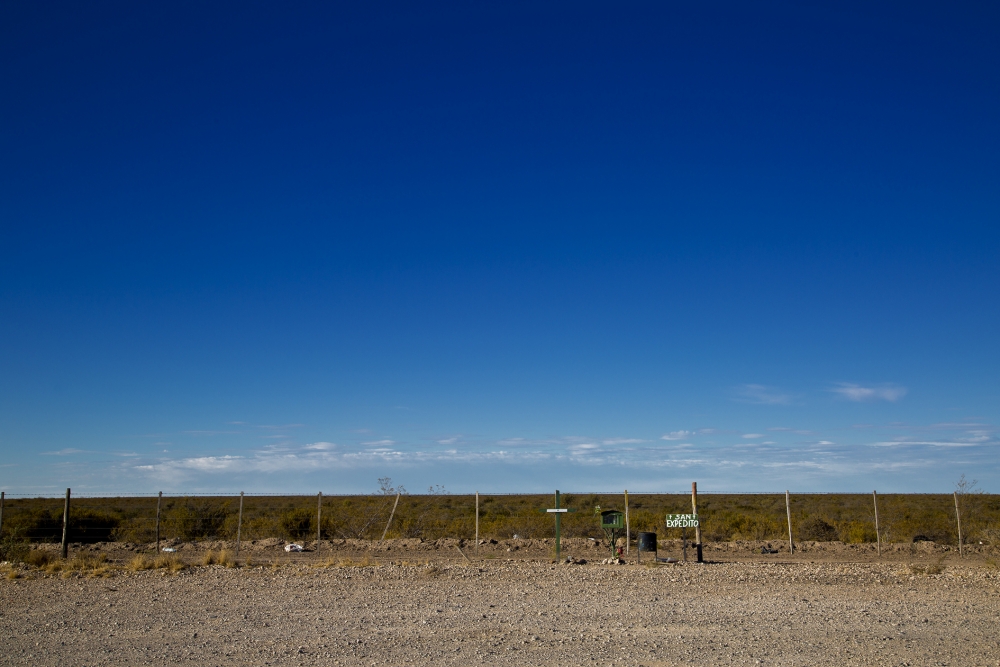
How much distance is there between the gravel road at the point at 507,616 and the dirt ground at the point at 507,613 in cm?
4

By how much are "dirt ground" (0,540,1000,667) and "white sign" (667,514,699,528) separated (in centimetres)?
126

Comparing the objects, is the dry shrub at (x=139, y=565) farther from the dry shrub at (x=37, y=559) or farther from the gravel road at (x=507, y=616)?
the dry shrub at (x=37, y=559)

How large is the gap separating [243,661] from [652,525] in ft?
86.7

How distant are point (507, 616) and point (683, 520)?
10312 mm

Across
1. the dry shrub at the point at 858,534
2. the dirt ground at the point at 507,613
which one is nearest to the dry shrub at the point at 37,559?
the dirt ground at the point at 507,613

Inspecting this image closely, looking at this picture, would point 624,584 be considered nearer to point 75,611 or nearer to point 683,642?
point 683,642

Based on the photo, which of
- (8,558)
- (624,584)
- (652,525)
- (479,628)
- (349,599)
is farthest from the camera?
(652,525)

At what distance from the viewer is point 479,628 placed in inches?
488

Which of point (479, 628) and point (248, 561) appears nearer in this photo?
point (479, 628)

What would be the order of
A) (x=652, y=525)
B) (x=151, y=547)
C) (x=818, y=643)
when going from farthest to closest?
(x=652, y=525) < (x=151, y=547) < (x=818, y=643)

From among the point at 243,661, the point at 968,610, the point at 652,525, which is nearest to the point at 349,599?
the point at 243,661

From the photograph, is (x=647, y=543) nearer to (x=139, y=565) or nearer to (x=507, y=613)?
(x=507, y=613)

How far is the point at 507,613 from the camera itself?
13859 mm

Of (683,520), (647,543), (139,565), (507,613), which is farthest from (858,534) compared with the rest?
(139,565)
